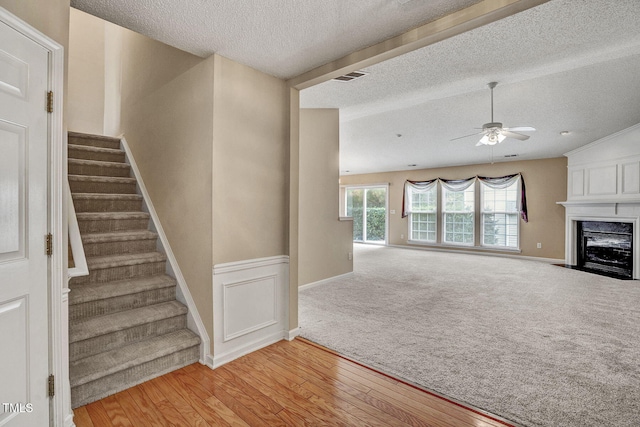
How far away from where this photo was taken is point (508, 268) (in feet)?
21.3

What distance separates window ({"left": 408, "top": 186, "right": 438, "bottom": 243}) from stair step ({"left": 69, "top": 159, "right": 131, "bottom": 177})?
7702mm

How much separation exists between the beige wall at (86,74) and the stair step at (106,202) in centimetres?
223

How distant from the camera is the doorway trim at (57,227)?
157 centimetres

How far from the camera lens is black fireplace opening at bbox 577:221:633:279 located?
578 centimetres

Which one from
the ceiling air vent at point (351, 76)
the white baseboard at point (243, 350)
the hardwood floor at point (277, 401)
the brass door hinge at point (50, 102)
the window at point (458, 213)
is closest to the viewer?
the brass door hinge at point (50, 102)

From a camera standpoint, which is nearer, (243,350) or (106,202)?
(243,350)

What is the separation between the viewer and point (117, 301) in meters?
2.51

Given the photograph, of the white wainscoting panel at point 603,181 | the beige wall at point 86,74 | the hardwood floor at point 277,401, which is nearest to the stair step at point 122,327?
the hardwood floor at point 277,401

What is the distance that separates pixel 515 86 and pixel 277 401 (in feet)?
14.0

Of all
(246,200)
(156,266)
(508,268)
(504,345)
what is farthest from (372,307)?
(508,268)

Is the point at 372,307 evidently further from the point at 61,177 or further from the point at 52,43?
the point at 52,43

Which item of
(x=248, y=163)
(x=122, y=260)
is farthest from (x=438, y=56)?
(x=122, y=260)

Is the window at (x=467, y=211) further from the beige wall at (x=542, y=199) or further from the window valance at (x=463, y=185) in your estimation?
the beige wall at (x=542, y=199)

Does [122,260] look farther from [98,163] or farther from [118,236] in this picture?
[98,163]
